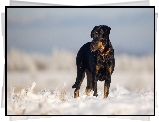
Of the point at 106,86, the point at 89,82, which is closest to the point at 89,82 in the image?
the point at 89,82

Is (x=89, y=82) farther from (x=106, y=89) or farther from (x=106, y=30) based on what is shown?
(x=106, y=30)

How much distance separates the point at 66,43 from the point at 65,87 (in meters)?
0.37

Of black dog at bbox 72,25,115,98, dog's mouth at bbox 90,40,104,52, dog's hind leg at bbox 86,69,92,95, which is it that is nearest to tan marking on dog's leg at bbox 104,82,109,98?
black dog at bbox 72,25,115,98

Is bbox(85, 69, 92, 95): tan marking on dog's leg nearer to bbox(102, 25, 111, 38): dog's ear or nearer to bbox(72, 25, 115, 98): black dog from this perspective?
bbox(72, 25, 115, 98): black dog

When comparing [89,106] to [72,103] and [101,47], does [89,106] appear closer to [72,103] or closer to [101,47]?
[72,103]

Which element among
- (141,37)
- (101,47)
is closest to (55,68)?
(101,47)

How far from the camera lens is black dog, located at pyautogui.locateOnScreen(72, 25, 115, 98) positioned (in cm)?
310

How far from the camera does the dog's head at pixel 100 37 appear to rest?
3084 millimetres

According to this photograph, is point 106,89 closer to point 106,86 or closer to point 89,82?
point 106,86

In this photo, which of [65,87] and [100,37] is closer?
[100,37]

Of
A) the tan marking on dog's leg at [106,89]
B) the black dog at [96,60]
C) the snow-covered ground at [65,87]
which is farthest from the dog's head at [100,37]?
the tan marking on dog's leg at [106,89]

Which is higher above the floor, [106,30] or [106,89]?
[106,30]

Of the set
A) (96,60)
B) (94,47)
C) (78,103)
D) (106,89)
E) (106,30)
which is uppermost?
(106,30)

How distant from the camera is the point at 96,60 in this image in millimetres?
3119
